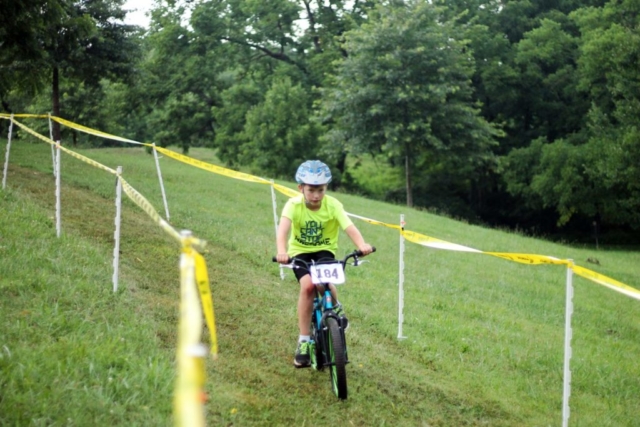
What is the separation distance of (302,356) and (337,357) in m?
0.79

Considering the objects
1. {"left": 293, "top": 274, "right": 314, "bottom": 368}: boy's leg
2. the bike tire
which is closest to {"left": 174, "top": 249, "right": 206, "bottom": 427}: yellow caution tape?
the bike tire

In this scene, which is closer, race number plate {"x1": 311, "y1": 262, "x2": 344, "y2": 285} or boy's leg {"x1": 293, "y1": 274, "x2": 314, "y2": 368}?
race number plate {"x1": 311, "y1": 262, "x2": 344, "y2": 285}

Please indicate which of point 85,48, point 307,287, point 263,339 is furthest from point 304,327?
point 85,48

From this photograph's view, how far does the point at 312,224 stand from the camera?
6.38 metres

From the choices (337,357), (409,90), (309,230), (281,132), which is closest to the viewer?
(337,357)

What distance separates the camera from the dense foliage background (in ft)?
110

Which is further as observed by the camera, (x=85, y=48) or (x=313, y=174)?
(x=85, y=48)

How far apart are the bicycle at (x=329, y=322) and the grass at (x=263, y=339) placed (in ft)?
0.84

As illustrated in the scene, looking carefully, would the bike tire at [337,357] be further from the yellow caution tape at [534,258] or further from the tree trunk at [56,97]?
the tree trunk at [56,97]

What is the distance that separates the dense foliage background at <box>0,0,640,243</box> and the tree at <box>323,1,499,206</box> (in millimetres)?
76

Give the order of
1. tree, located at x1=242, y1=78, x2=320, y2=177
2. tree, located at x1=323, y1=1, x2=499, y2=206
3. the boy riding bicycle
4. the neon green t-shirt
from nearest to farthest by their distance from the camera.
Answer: the boy riding bicycle, the neon green t-shirt, tree, located at x1=323, y1=1, x2=499, y2=206, tree, located at x1=242, y1=78, x2=320, y2=177

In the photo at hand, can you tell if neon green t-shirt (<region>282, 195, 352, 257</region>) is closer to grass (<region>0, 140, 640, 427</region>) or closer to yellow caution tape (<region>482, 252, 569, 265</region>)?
grass (<region>0, 140, 640, 427</region>)

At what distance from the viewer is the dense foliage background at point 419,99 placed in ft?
110

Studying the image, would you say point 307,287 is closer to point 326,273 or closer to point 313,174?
point 326,273
